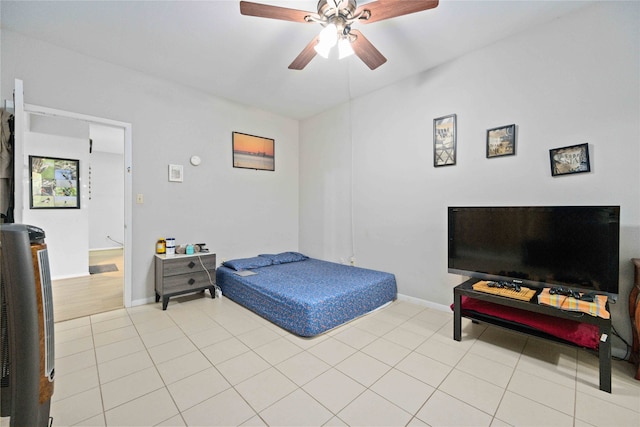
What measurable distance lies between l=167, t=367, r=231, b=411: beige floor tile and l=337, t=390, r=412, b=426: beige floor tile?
804 millimetres

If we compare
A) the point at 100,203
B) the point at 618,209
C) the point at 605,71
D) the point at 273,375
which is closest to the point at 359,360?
the point at 273,375

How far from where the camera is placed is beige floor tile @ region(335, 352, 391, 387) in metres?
1.83

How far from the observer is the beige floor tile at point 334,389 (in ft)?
5.25

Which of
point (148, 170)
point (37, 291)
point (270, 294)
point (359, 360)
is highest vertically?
point (148, 170)

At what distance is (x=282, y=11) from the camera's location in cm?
178

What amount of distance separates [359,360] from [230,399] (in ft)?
3.12

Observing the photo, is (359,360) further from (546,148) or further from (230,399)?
(546,148)

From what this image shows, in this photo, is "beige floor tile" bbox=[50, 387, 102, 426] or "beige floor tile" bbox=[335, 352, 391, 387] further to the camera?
"beige floor tile" bbox=[335, 352, 391, 387]

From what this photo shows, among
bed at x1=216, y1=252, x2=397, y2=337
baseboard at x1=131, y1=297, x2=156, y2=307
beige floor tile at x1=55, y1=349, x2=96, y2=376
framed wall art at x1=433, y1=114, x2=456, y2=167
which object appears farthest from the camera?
baseboard at x1=131, y1=297, x2=156, y2=307

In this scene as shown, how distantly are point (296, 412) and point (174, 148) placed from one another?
3249 mm

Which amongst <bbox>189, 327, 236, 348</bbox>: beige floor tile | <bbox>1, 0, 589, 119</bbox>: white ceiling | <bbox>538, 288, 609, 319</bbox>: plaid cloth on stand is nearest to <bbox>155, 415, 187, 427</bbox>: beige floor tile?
<bbox>189, 327, 236, 348</bbox>: beige floor tile

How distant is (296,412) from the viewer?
1521 millimetres

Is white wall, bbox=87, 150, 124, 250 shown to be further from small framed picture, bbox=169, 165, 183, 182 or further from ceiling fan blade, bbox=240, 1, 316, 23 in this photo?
ceiling fan blade, bbox=240, 1, 316, 23

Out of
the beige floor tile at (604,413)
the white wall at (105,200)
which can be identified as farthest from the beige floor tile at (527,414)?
the white wall at (105,200)
